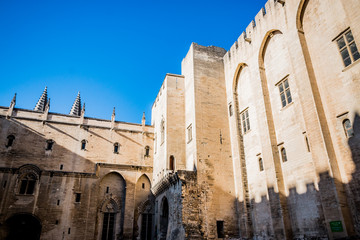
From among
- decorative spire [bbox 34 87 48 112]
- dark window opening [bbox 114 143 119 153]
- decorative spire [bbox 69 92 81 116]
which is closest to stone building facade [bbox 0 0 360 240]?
dark window opening [bbox 114 143 119 153]

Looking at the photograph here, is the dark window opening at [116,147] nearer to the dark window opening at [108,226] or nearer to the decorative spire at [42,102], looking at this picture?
the dark window opening at [108,226]

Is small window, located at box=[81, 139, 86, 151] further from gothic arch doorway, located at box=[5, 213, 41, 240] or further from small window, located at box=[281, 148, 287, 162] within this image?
small window, located at box=[281, 148, 287, 162]

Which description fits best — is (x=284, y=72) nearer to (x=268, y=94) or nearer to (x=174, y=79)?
(x=268, y=94)

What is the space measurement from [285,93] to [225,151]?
5.46 metres

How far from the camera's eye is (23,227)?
21.5 metres

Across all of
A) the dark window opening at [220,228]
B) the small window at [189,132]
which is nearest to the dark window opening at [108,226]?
the small window at [189,132]

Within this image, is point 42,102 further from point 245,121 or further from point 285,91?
point 285,91

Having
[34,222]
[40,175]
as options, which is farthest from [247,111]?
[34,222]

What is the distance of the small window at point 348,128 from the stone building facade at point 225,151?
0.16 feet

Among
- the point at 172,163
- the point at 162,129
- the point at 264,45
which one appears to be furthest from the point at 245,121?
the point at 162,129

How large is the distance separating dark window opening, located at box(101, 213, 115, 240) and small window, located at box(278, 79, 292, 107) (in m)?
16.1

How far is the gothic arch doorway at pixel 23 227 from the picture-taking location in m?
19.8

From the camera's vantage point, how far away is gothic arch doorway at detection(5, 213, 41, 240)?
65.1ft

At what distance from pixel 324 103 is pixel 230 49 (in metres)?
9.50
